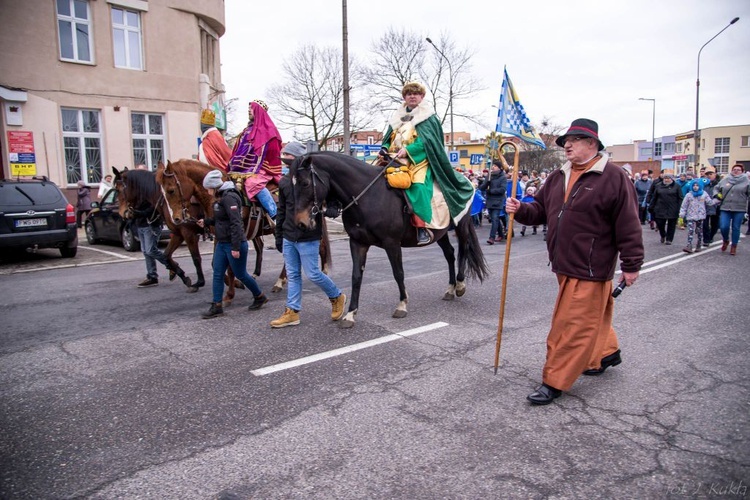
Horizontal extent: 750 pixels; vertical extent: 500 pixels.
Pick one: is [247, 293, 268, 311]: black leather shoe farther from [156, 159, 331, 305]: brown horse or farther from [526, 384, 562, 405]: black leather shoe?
[526, 384, 562, 405]: black leather shoe

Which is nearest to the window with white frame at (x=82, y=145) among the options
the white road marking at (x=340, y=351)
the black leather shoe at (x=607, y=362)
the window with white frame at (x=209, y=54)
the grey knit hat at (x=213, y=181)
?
the window with white frame at (x=209, y=54)

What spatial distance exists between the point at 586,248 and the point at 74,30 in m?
19.3

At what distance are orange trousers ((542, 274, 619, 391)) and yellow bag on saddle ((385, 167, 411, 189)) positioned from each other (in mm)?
2619

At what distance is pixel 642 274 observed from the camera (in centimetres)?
894

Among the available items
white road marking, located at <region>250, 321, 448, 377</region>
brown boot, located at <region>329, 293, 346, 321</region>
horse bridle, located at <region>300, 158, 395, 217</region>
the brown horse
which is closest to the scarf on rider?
the brown horse

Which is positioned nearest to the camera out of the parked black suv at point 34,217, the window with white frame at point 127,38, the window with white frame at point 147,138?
the parked black suv at point 34,217

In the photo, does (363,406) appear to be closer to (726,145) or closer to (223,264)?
(223,264)

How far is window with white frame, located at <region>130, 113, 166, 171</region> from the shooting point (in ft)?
61.9

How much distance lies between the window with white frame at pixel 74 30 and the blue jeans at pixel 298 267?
15785 mm

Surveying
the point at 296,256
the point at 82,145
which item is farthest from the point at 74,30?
the point at 296,256

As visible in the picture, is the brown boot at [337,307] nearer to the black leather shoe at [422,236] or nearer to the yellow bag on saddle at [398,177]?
the black leather shoe at [422,236]

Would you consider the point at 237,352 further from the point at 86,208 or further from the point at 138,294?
the point at 86,208

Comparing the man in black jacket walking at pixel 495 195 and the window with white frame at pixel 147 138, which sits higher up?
the window with white frame at pixel 147 138

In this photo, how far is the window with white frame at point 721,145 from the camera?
254 feet
